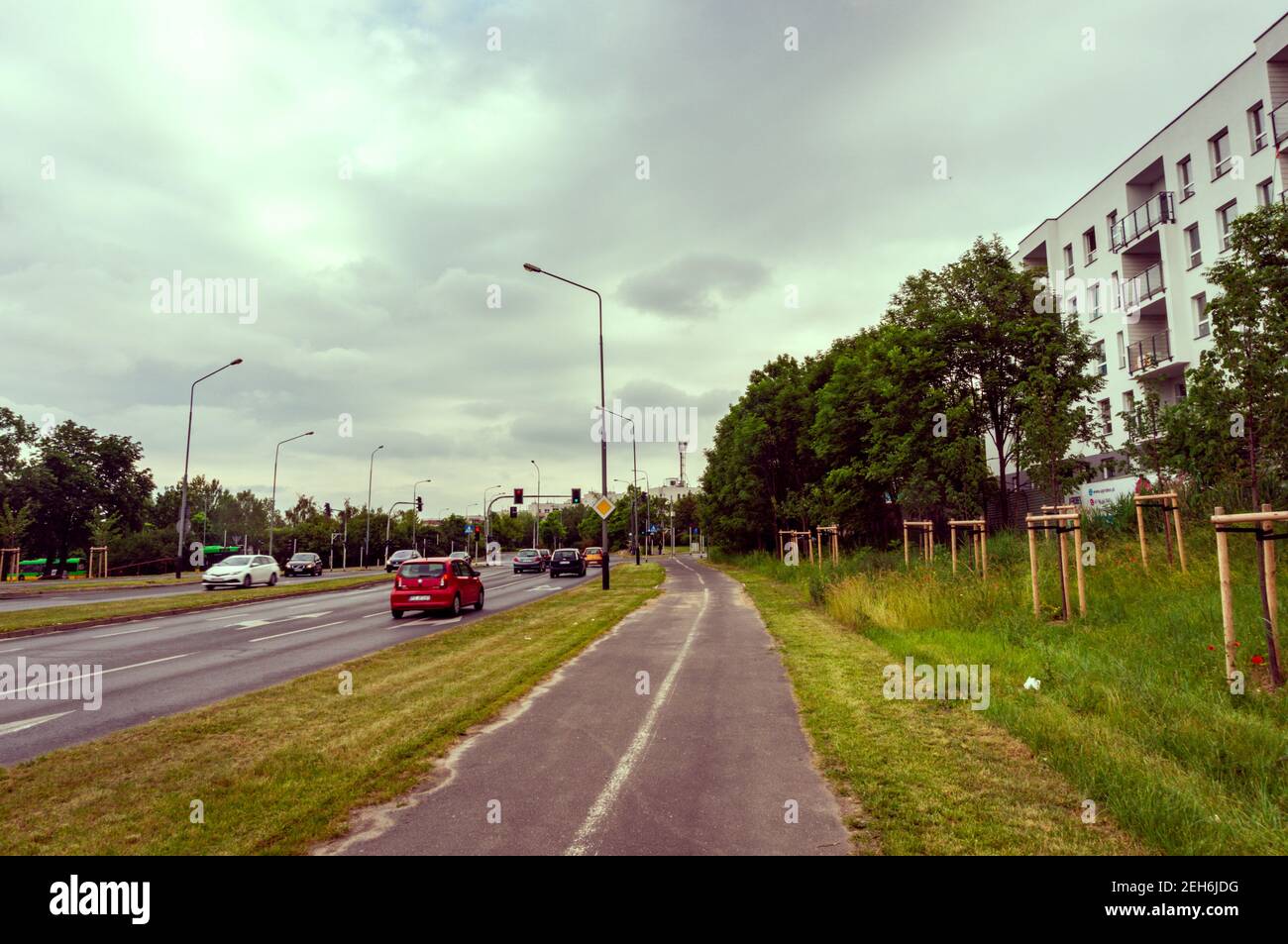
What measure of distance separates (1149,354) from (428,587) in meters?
32.0

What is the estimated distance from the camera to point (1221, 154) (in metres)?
27.7

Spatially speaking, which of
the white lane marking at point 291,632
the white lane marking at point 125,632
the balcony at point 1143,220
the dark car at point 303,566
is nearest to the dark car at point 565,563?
the dark car at point 303,566

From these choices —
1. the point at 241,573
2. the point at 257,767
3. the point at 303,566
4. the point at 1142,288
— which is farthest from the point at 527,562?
the point at 257,767

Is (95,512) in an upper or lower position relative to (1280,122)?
lower

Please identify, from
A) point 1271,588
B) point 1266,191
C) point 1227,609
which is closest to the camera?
point 1271,588

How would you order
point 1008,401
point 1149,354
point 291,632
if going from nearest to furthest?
point 291,632 < point 1008,401 < point 1149,354

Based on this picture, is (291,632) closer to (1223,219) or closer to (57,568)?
(1223,219)

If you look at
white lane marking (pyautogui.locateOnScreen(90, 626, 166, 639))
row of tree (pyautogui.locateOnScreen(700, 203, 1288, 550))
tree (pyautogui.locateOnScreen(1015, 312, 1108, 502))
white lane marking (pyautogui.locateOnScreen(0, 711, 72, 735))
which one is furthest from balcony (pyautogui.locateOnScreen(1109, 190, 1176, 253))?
white lane marking (pyautogui.locateOnScreen(90, 626, 166, 639))

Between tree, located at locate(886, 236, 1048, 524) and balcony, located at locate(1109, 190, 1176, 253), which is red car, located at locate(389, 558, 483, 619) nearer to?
tree, located at locate(886, 236, 1048, 524)

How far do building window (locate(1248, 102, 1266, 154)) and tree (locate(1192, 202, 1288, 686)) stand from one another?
770 inches

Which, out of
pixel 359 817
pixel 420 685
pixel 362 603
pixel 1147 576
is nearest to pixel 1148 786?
pixel 359 817

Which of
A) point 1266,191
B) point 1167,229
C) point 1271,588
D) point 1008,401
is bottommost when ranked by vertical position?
point 1271,588

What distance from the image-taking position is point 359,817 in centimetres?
470
